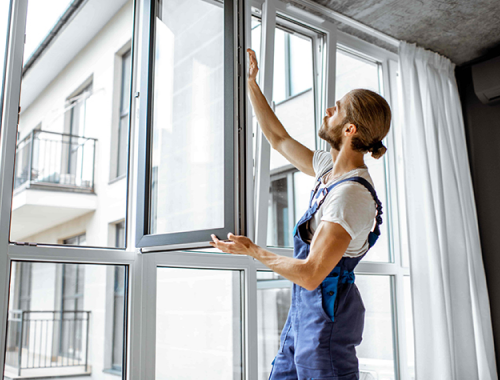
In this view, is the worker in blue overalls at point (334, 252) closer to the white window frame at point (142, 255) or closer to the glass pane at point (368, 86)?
the white window frame at point (142, 255)

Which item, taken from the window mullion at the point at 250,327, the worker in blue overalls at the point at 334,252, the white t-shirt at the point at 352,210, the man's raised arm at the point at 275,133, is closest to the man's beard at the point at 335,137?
the worker in blue overalls at the point at 334,252

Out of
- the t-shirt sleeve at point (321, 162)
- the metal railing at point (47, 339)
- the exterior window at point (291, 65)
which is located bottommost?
the metal railing at point (47, 339)

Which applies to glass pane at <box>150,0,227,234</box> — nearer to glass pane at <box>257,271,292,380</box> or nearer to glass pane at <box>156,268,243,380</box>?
glass pane at <box>156,268,243,380</box>

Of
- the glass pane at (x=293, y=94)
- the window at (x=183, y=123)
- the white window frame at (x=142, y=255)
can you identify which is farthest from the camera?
the glass pane at (x=293, y=94)

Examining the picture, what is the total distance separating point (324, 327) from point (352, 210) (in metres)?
0.39

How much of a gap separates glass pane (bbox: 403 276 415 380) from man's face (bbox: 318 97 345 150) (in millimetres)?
1875

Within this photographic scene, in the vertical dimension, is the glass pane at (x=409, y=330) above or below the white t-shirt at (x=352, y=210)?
below

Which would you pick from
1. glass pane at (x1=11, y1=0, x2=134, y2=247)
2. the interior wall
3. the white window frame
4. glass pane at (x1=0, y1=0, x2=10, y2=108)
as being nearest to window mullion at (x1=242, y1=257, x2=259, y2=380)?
the white window frame

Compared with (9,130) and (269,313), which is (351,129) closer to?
(9,130)

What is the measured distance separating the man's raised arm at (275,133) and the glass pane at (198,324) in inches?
28.7

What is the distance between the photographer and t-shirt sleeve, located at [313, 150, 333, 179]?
75.4 inches

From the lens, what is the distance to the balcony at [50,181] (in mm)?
2016

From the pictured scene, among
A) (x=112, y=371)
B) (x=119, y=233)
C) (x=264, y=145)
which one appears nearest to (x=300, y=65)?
(x=264, y=145)

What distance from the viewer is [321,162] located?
1957 mm
